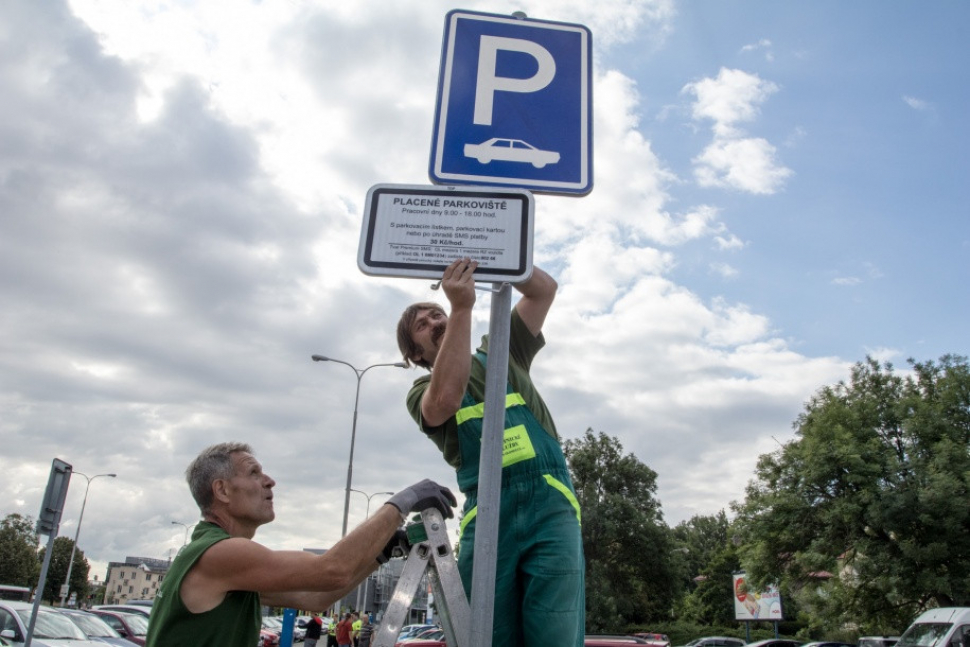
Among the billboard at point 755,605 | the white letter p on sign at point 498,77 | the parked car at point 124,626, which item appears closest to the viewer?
the white letter p on sign at point 498,77

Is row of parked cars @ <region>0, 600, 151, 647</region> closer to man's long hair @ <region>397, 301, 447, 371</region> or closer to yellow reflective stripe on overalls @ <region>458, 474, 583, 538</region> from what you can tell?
man's long hair @ <region>397, 301, 447, 371</region>

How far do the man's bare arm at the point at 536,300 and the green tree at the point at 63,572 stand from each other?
8863 cm

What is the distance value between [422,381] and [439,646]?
10.2m

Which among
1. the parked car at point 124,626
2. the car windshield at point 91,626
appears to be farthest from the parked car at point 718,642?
the car windshield at point 91,626

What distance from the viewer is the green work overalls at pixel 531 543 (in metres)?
2.28

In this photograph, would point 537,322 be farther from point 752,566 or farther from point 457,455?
point 752,566

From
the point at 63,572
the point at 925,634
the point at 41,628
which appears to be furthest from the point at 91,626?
the point at 63,572

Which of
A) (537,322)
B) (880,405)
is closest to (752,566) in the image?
(880,405)

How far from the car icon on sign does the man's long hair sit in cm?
68

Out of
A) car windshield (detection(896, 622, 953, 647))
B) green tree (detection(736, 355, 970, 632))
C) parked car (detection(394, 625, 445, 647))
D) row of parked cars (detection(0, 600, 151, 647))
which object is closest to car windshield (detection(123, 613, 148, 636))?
row of parked cars (detection(0, 600, 151, 647))

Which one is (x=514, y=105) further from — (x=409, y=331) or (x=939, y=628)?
(x=939, y=628)

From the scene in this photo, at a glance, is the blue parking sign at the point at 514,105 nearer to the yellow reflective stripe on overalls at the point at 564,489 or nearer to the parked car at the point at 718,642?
the yellow reflective stripe on overalls at the point at 564,489

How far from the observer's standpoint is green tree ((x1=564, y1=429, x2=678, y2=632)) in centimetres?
4666

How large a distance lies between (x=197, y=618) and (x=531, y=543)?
106 cm
